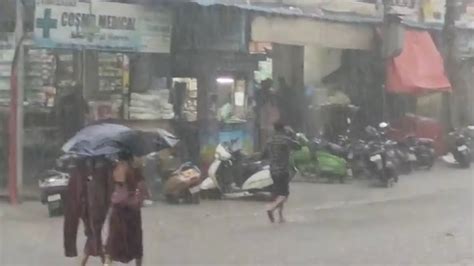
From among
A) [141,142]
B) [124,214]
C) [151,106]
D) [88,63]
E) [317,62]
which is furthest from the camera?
[317,62]

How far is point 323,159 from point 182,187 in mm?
2185

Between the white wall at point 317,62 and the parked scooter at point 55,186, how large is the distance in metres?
3.76

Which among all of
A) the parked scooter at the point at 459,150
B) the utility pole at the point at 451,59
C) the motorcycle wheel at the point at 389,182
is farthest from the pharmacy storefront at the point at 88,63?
the parked scooter at the point at 459,150

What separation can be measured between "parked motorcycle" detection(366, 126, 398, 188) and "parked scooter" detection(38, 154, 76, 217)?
3.98 metres

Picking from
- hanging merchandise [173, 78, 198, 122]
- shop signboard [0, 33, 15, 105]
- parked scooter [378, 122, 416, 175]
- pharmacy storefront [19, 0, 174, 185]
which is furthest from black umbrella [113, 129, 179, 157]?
parked scooter [378, 122, 416, 175]

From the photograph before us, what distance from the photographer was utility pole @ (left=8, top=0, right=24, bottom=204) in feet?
31.5

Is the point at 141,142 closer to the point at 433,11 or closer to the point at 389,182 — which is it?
the point at 389,182

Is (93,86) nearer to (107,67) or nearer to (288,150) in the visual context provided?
(107,67)

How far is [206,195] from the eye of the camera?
10406mm

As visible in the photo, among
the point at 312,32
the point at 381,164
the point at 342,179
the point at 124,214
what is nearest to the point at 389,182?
the point at 381,164

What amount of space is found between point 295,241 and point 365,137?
451 centimetres

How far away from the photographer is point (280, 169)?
9133mm

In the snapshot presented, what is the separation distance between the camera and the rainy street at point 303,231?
7266 millimetres

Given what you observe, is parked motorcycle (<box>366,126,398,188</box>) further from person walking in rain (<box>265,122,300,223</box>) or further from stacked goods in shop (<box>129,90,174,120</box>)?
person walking in rain (<box>265,122,300,223</box>)
